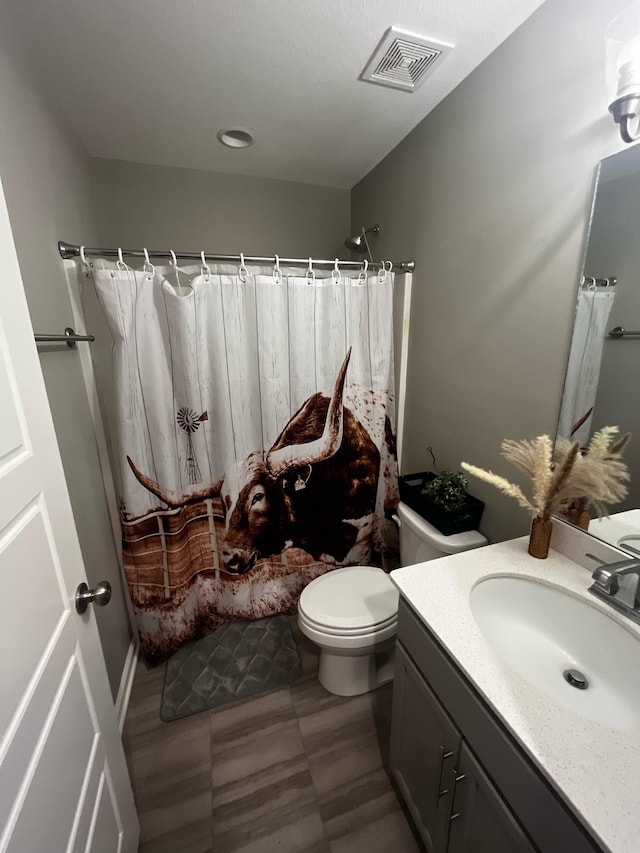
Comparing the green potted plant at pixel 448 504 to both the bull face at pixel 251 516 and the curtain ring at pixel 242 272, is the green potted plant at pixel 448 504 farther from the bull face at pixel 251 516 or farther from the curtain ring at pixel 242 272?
the curtain ring at pixel 242 272

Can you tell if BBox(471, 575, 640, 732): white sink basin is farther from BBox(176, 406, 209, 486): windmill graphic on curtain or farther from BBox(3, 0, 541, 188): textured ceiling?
BBox(3, 0, 541, 188): textured ceiling

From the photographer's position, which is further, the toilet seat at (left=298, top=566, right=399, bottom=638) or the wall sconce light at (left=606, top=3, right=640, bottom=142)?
the toilet seat at (left=298, top=566, right=399, bottom=638)

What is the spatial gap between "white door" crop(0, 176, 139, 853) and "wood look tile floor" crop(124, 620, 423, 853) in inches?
15.5

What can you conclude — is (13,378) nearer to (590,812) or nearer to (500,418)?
(590,812)

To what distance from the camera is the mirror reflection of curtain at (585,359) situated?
0.94 m

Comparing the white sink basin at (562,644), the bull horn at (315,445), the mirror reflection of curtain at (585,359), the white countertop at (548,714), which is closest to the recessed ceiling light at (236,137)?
the bull horn at (315,445)

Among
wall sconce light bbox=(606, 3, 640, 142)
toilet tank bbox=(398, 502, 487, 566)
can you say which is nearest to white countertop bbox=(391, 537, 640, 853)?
toilet tank bbox=(398, 502, 487, 566)

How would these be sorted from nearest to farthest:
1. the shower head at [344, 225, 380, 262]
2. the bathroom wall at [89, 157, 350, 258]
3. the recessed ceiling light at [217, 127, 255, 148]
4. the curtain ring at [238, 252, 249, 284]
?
the curtain ring at [238, 252, 249, 284], the recessed ceiling light at [217, 127, 255, 148], the bathroom wall at [89, 157, 350, 258], the shower head at [344, 225, 380, 262]

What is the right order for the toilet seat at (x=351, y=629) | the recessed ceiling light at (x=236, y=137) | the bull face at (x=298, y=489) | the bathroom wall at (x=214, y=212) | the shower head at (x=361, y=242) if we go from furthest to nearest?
the shower head at (x=361, y=242) → the bathroom wall at (x=214, y=212) → the bull face at (x=298, y=489) → the recessed ceiling light at (x=236, y=137) → the toilet seat at (x=351, y=629)

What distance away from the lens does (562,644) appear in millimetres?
886

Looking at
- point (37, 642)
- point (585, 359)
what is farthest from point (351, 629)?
point (585, 359)

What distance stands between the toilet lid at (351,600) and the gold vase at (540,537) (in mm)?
602

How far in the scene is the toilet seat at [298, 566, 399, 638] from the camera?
4.29ft

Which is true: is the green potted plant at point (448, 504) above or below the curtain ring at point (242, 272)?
below
